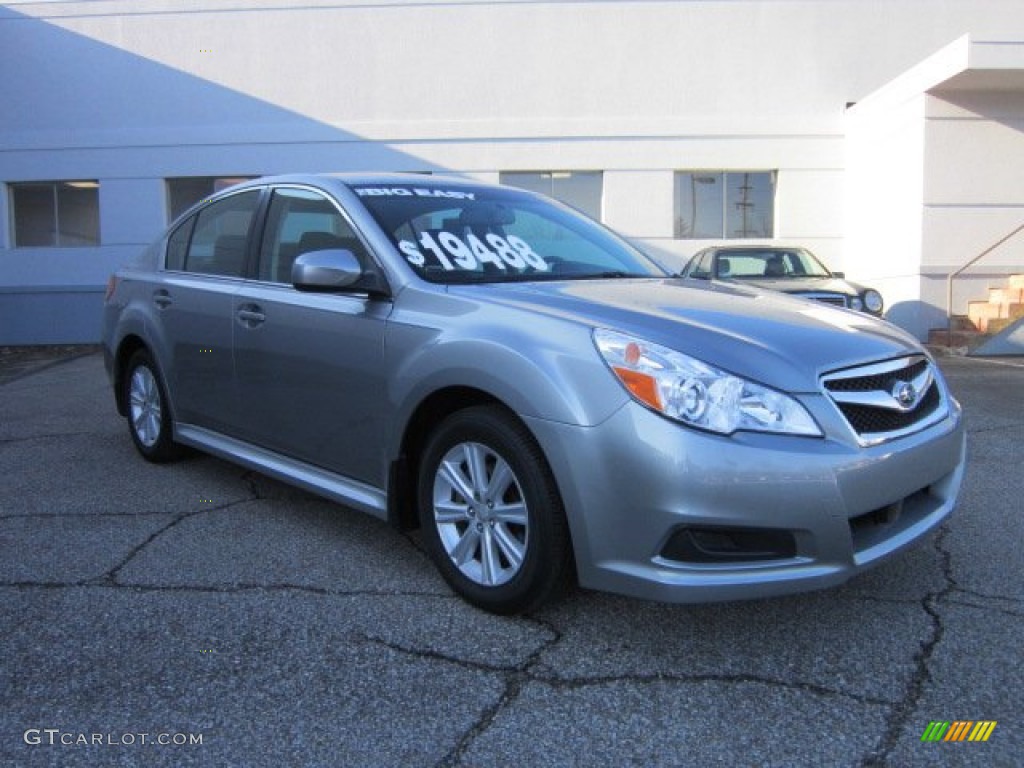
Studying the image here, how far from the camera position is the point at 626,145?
14734mm

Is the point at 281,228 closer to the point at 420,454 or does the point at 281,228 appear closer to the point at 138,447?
the point at 420,454

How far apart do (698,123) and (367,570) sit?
1272 cm

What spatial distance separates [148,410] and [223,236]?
1.39m

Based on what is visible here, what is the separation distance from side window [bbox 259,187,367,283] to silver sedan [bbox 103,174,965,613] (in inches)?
0.5

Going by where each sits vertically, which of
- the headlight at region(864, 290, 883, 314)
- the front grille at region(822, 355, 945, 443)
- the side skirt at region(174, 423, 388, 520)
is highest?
the headlight at region(864, 290, 883, 314)

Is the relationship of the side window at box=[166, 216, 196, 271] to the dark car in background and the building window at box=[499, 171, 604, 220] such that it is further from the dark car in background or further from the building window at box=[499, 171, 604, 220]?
the building window at box=[499, 171, 604, 220]

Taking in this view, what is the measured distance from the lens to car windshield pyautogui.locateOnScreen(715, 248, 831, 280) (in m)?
10.6

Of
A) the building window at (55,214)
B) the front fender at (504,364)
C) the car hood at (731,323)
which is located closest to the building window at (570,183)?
the building window at (55,214)

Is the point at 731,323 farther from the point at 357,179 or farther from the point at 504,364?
the point at 357,179

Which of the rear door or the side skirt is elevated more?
the rear door

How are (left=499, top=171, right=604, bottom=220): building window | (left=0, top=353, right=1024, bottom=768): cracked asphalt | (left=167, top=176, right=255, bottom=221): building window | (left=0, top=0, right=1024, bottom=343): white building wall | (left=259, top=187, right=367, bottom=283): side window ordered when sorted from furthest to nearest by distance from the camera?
(left=167, top=176, right=255, bottom=221): building window
(left=499, top=171, right=604, bottom=220): building window
(left=0, top=0, right=1024, bottom=343): white building wall
(left=259, top=187, right=367, bottom=283): side window
(left=0, top=353, right=1024, bottom=768): cracked asphalt

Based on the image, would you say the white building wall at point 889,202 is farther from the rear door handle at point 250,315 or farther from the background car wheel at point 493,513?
the background car wheel at point 493,513

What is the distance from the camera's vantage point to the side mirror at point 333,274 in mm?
3412

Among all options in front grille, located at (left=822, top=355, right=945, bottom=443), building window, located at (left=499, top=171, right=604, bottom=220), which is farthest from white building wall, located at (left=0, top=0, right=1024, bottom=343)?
front grille, located at (left=822, top=355, right=945, bottom=443)
